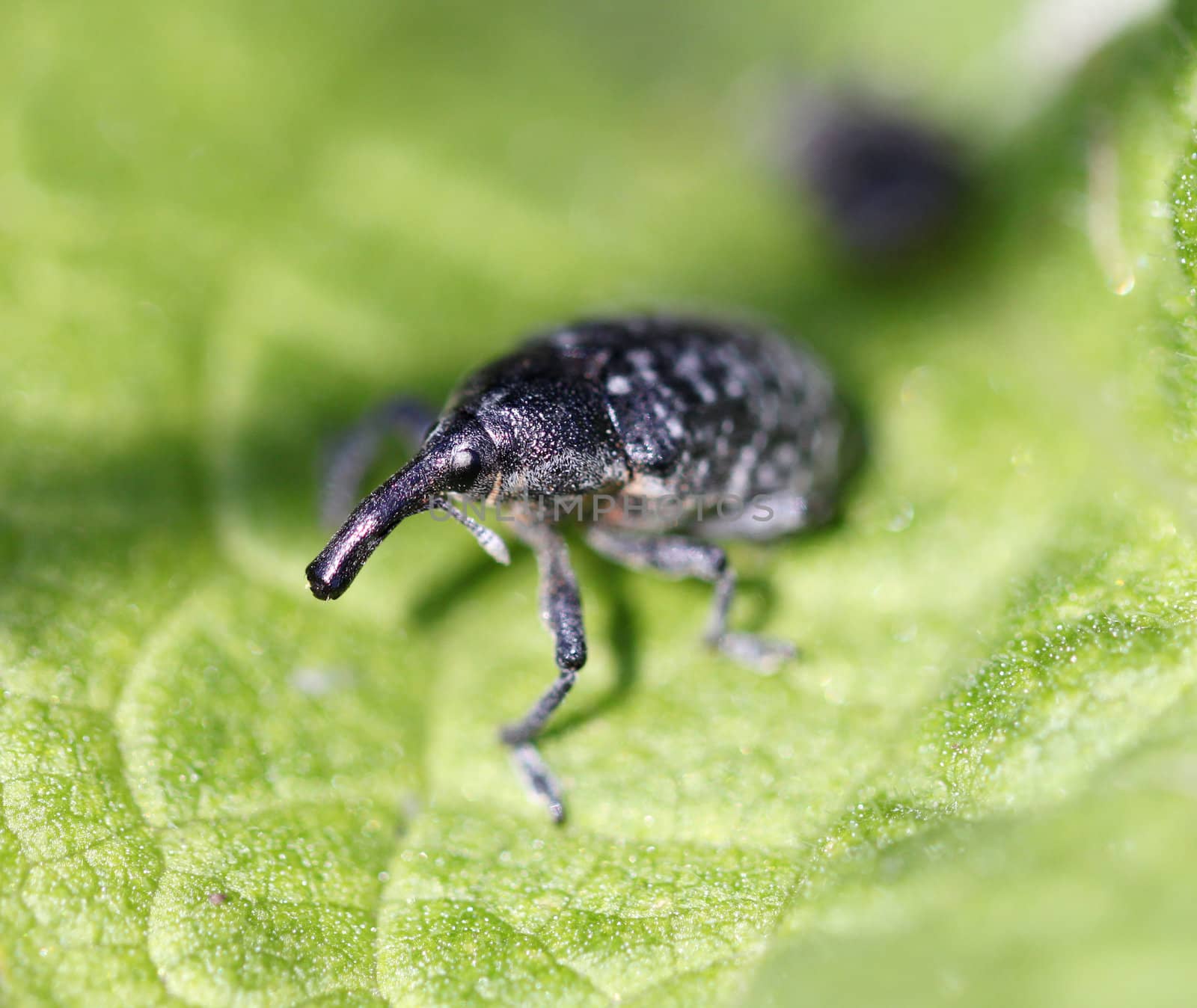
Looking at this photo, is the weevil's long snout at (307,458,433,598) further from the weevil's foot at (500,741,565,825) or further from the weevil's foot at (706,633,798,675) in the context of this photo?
the weevil's foot at (706,633,798,675)

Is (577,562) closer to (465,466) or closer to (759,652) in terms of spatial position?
(465,466)

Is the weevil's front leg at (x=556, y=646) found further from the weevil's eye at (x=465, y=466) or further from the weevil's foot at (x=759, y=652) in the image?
the weevil's foot at (x=759, y=652)

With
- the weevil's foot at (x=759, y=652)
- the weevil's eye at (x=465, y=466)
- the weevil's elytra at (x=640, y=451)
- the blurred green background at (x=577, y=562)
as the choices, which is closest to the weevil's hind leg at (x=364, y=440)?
the weevil's elytra at (x=640, y=451)

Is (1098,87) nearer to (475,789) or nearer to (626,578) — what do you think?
(626,578)

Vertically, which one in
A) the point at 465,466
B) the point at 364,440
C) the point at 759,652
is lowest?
the point at 364,440

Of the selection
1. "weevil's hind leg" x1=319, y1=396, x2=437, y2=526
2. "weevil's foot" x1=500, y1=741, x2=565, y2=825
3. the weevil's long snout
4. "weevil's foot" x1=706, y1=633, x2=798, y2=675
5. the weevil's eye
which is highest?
"weevil's foot" x1=706, y1=633, x2=798, y2=675

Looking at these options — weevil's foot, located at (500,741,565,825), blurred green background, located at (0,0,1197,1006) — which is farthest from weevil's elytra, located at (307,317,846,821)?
blurred green background, located at (0,0,1197,1006)

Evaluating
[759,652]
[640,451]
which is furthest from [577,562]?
[759,652]
